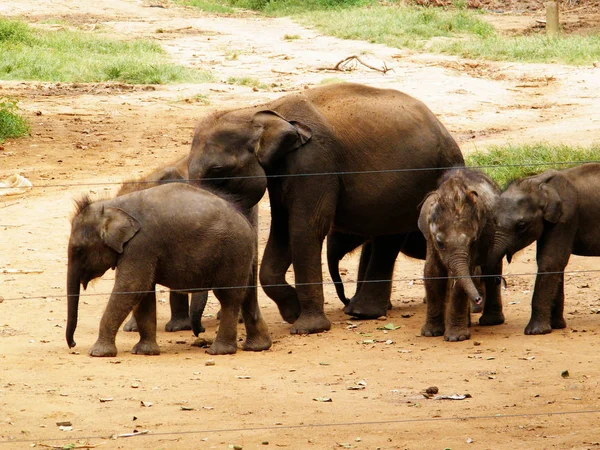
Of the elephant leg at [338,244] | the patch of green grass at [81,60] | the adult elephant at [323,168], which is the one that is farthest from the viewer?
the patch of green grass at [81,60]

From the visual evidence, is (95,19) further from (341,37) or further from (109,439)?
(109,439)

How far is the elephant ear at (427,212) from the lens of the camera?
7972 mm

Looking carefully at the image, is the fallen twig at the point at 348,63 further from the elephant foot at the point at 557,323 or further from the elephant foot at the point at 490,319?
the elephant foot at the point at 557,323

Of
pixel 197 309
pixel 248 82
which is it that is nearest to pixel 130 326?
pixel 197 309

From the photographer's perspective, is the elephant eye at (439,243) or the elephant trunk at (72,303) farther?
the elephant eye at (439,243)

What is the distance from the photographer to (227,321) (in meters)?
7.76

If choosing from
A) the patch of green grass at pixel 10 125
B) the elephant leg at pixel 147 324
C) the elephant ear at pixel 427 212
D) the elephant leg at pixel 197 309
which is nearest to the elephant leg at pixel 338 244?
the elephant ear at pixel 427 212

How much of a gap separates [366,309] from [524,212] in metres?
1.45

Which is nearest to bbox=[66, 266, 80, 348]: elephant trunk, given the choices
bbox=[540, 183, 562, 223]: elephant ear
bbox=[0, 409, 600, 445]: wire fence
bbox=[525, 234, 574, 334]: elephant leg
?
bbox=[0, 409, 600, 445]: wire fence

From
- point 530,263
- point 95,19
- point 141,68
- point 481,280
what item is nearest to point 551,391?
point 481,280

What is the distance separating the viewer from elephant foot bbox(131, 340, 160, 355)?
772 centimetres

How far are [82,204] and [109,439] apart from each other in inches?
85.1

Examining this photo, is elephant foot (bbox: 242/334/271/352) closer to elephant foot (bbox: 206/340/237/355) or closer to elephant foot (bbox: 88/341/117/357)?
elephant foot (bbox: 206/340/237/355)

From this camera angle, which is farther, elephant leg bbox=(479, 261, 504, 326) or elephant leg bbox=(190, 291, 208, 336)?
elephant leg bbox=(479, 261, 504, 326)
